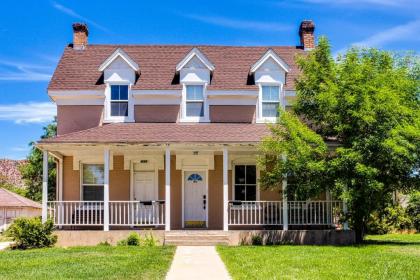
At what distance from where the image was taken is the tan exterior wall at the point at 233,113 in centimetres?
2448

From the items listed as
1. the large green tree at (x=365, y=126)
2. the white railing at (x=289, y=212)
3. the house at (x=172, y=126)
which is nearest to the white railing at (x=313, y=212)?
the white railing at (x=289, y=212)

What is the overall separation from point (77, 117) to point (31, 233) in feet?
20.2

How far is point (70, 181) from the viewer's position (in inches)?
947

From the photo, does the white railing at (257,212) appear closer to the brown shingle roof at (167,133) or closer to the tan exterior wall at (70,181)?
the brown shingle roof at (167,133)

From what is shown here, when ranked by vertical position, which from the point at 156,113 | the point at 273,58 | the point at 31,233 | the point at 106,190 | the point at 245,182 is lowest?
the point at 31,233

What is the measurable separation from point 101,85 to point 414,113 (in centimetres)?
1245

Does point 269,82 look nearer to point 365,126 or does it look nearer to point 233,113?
point 233,113

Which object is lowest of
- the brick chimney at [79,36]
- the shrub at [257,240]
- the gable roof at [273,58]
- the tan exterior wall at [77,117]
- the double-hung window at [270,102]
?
the shrub at [257,240]

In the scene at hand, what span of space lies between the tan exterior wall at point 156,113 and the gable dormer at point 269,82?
11.6 ft

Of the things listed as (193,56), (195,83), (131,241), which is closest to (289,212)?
(131,241)

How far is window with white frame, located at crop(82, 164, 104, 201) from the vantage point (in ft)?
78.9

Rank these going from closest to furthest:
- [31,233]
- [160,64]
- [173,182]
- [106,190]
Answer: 1. [31,233]
2. [106,190]
3. [173,182]
4. [160,64]

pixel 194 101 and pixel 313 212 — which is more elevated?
pixel 194 101

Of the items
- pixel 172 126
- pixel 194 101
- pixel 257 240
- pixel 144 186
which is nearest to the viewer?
pixel 257 240
